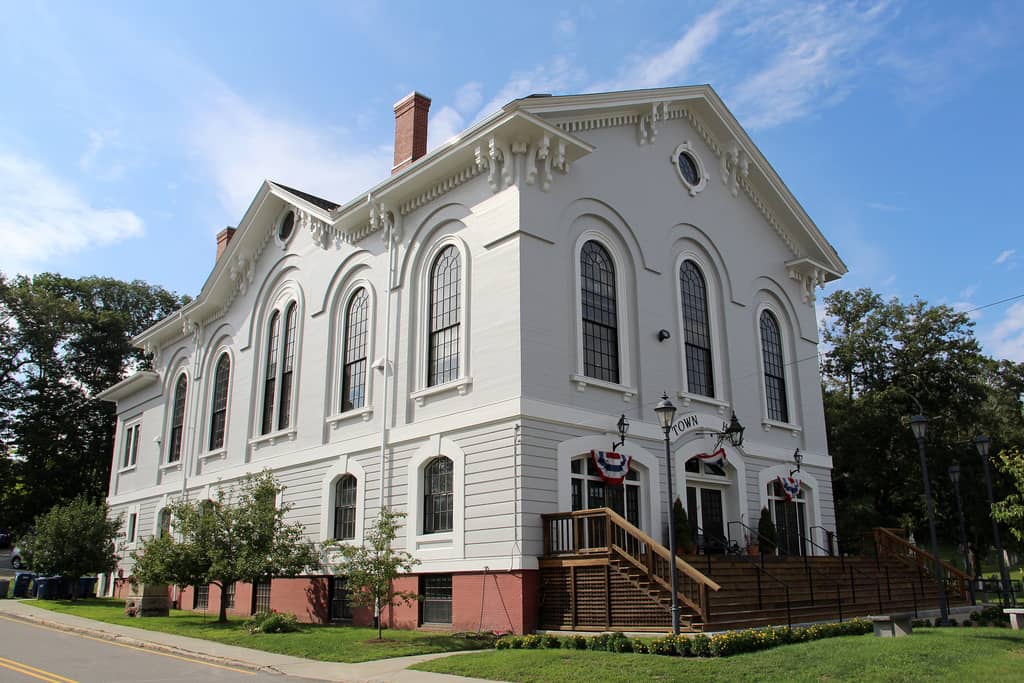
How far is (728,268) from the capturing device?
79.6 feet

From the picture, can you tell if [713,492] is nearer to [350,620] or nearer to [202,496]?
[350,620]

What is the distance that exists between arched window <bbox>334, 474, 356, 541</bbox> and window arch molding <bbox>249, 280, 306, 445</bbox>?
313 centimetres

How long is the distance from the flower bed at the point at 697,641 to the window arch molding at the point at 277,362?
12593 mm

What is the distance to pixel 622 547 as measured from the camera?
52.6 feet

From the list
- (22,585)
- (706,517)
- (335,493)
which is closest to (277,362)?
(335,493)

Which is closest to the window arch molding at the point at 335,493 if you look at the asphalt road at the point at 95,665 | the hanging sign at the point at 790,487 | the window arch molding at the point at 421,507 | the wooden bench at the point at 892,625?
the window arch molding at the point at 421,507

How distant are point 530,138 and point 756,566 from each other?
10.4 meters

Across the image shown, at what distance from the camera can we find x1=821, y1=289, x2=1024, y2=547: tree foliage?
3906 centimetres

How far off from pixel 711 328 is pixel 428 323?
26.5 feet

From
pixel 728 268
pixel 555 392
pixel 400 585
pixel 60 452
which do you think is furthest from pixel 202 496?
pixel 60 452

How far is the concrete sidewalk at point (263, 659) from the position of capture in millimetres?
12359

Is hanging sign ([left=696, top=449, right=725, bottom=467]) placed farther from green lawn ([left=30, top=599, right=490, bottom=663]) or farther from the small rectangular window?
green lawn ([left=30, top=599, right=490, bottom=663])

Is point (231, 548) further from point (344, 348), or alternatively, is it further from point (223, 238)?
point (223, 238)

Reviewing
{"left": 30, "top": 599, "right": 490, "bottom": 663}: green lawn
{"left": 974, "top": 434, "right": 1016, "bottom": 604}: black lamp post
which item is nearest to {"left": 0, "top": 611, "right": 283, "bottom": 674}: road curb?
{"left": 30, "top": 599, "right": 490, "bottom": 663}: green lawn
